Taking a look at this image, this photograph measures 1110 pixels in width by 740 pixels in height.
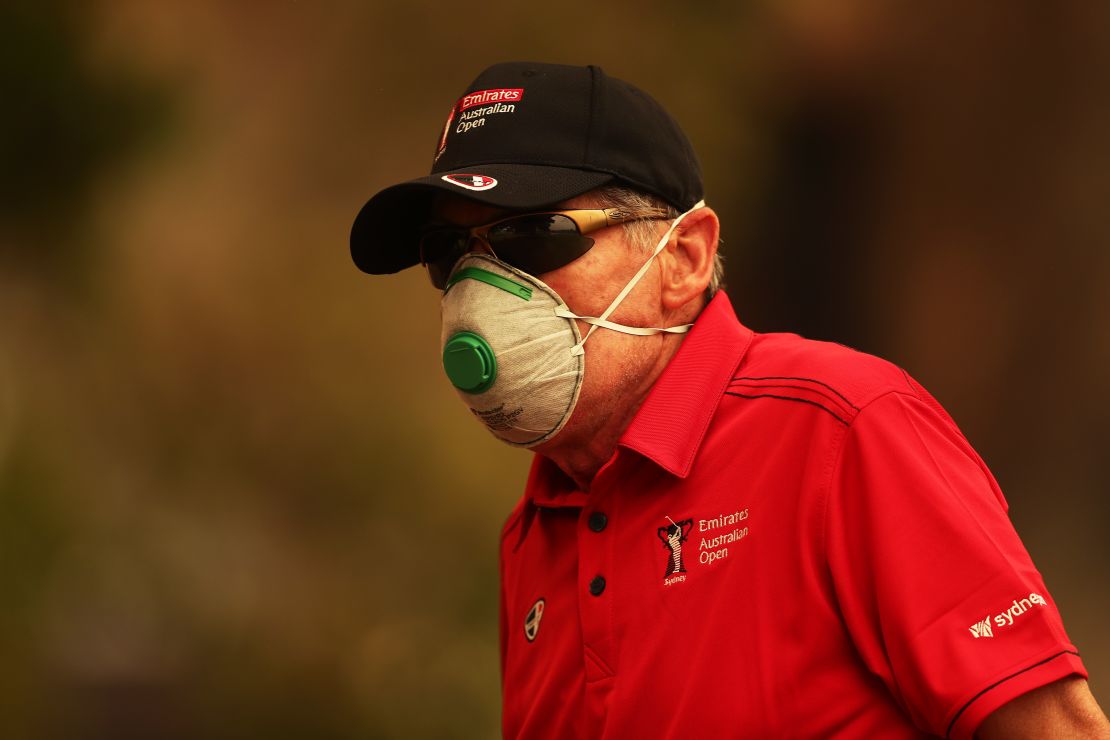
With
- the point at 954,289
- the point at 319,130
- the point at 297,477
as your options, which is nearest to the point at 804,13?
the point at 954,289

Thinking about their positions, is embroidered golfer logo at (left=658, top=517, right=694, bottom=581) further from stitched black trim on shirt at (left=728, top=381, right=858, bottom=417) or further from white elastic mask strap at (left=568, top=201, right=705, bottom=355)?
white elastic mask strap at (left=568, top=201, right=705, bottom=355)

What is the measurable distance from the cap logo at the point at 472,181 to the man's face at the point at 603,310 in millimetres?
68

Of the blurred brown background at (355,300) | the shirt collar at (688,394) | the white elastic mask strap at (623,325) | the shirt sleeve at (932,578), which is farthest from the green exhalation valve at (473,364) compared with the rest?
the blurred brown background at (355,300)

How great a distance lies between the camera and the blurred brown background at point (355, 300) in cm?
304

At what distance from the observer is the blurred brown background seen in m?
3.04

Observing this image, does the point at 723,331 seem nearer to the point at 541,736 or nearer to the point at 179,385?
the point at 541,736

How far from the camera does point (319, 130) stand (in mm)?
3307

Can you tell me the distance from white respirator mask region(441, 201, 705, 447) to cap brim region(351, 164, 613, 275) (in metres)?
0.13

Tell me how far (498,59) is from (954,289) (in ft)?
4.82

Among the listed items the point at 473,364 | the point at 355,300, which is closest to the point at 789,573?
the point at 473,364

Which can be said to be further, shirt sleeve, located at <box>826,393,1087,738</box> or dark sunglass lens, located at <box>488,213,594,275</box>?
dark sunglass lens, located at <box>488,213,594,275</box>

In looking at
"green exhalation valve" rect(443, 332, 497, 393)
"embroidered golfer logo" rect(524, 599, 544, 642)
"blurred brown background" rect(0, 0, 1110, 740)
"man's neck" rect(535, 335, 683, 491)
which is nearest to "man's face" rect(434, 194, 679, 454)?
"man's neck" rect(535, 335, 683, 491)

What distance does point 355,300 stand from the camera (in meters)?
3.39

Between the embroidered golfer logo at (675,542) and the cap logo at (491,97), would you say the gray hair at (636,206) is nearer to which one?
the cap logo at (491,97)
